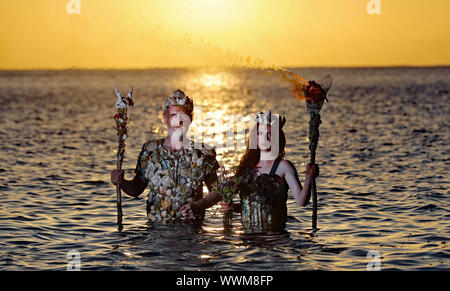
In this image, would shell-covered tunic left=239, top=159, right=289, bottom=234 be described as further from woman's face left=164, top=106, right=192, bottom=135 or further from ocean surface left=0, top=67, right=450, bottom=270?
woman's face left=164, top=106, right=192, bottom=135

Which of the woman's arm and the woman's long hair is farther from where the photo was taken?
the woman's long hair

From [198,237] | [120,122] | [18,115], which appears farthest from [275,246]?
[18,115]

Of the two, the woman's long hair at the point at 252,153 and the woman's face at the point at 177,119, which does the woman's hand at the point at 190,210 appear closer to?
the woman's long hair at the point at 252,153

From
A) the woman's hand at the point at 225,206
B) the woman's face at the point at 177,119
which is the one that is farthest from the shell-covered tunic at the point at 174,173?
the woman's hand at the point at 225,206

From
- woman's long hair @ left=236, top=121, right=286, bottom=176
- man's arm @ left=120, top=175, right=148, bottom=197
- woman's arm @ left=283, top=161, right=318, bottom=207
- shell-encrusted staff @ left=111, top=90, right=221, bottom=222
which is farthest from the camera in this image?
shell-encrusted staff @ left=111, top=90, right=221, bottom=222

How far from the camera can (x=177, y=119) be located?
11.8 m

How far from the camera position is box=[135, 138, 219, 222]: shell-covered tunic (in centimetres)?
1188

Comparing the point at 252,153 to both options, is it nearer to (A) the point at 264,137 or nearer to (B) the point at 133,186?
(A) the point at 264,137

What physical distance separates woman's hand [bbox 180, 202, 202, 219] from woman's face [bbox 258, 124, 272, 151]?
4.57ft

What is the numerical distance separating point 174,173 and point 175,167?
100 millimetres

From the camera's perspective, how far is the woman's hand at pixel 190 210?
11.4 meters

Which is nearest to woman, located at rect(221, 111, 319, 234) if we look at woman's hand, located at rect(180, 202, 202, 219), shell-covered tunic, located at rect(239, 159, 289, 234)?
shell-covered tunic, located at rect(239, 159, 289, 234)

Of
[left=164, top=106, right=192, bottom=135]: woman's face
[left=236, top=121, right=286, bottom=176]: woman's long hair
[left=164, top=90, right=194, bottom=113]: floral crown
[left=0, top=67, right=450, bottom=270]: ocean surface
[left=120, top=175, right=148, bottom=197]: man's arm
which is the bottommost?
[left=0, top=67, right=450, bottom=270]: ocean surface
